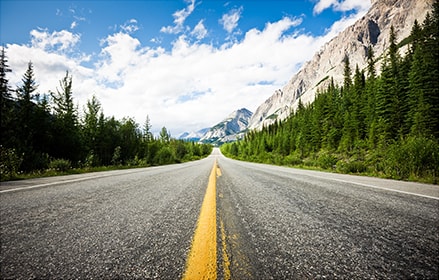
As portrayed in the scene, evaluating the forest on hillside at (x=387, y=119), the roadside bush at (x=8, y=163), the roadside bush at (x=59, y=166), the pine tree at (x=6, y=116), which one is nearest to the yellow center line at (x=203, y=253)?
the forest on hillside at (x=387, y=119)

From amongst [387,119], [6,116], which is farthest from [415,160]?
[387,119]

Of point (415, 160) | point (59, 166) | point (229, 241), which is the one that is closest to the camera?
point (229, 241)

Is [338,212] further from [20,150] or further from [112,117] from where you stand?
[112,117]

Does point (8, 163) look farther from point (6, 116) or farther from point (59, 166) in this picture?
point (6, 116)

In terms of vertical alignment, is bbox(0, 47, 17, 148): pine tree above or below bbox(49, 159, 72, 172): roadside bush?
above

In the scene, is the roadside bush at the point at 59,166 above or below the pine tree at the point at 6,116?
below

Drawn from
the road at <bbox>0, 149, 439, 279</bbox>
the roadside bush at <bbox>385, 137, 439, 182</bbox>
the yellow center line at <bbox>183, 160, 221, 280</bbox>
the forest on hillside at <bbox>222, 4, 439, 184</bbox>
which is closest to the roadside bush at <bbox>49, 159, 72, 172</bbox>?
the road at <bbox>0, 149, 439, 279</bbox>

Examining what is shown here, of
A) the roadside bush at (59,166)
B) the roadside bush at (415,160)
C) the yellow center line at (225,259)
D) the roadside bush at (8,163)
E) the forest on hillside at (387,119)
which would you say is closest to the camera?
the yellow center line at (225,259)

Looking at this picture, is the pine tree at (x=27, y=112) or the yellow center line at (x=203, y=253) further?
the pine tree at (x=27, y=112)

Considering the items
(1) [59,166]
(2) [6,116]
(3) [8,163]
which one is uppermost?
(2) [6,116]

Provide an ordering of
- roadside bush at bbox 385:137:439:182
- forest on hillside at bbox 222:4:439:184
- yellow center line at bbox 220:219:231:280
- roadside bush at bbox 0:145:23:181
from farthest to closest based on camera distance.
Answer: forest on hillside at bbox 222:4:439:184 < roadside bush at bbox 0:145:23:181 < roadside bush at bbox 385:137:439:182 < yellow center line at bbox 220:219:231:280

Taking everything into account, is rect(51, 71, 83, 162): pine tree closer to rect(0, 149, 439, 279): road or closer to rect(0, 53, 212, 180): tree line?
→ rect(0, 53, 212, 180): tree line

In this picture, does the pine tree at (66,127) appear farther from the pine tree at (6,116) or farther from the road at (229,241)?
the road at (229,241)

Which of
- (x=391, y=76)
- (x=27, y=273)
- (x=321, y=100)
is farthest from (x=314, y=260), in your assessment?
(x=321, y=100)
